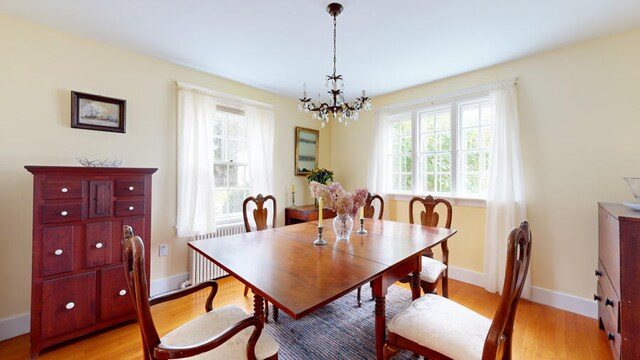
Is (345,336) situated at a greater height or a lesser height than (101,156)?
lesser

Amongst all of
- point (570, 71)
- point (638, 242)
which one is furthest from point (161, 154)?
point (570, 71)

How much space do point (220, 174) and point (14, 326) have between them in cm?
206

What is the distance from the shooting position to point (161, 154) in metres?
2.71

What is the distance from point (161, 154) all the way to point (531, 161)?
12.6ft

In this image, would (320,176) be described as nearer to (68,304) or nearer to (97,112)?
(97,112)

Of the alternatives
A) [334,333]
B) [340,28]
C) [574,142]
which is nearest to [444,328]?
[334,333]

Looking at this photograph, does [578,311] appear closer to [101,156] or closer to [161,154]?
[161,154]

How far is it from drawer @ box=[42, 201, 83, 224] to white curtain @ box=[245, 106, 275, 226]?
1.77 metres

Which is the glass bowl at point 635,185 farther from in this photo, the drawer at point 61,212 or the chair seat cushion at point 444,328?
the drawer at point 61,212

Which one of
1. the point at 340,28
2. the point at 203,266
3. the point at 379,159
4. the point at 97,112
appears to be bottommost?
the point at 203,266

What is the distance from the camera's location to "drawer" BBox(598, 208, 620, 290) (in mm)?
1556

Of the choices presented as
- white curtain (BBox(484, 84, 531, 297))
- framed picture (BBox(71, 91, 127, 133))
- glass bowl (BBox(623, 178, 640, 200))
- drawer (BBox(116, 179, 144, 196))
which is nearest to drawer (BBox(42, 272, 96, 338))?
drawer (BBox(116, 179, 144, 196))

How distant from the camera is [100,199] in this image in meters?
1.97

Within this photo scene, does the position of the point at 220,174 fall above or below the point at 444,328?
above
